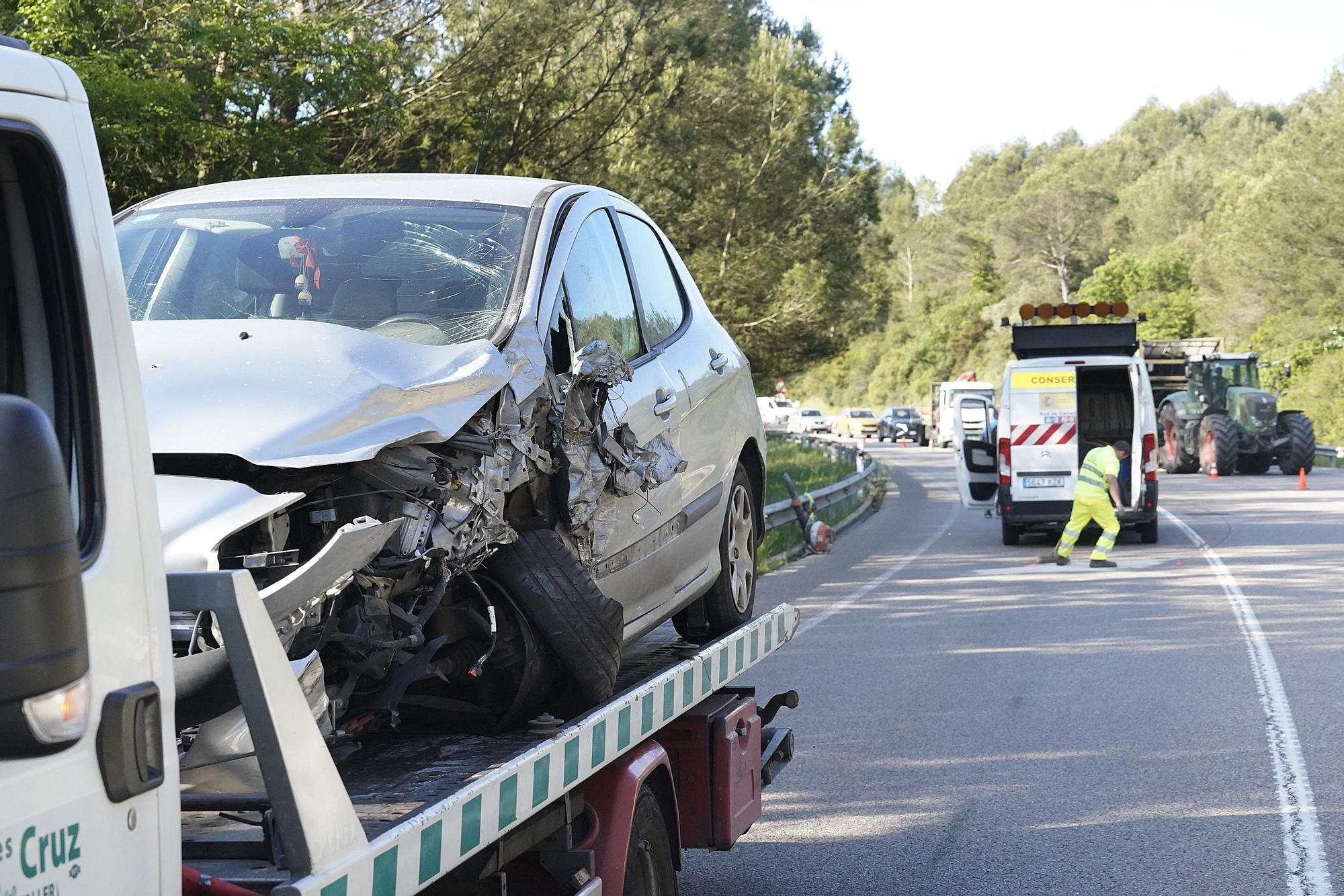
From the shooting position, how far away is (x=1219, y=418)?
33.4 m

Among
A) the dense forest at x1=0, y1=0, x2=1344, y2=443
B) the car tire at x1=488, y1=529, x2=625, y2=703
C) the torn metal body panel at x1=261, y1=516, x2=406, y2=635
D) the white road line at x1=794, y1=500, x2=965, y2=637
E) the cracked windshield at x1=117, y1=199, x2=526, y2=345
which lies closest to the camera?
the torn metal body panel at x1=261, y1=516, x2=406, y2=635

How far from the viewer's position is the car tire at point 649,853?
4.19 m

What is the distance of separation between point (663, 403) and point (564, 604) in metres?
1.31

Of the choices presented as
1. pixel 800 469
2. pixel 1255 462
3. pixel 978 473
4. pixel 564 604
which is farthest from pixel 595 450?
pixel 1255 462

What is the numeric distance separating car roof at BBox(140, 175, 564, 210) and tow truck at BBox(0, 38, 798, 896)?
2.15 metres

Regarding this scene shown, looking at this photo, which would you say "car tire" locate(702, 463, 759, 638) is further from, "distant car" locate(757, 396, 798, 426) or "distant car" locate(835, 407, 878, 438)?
"distant car" locate(835, 407, 878, 438)

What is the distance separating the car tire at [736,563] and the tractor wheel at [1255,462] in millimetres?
30169

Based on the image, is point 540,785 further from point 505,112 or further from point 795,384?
point 795,384

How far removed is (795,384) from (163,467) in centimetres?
9493

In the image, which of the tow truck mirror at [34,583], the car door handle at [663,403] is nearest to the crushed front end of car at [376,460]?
the car door handle at [663,403]

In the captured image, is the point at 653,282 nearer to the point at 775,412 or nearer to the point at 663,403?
the point at 663,403

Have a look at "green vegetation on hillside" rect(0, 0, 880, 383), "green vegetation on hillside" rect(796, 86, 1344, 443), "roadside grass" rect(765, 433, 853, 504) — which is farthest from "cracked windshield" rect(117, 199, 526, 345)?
"green vegetation on hillside" rect(796, 86, 1344, 443)

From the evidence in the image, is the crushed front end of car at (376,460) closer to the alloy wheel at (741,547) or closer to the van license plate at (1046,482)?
the alloy wheel at (741,547)

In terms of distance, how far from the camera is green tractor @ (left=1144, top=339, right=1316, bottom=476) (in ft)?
109
